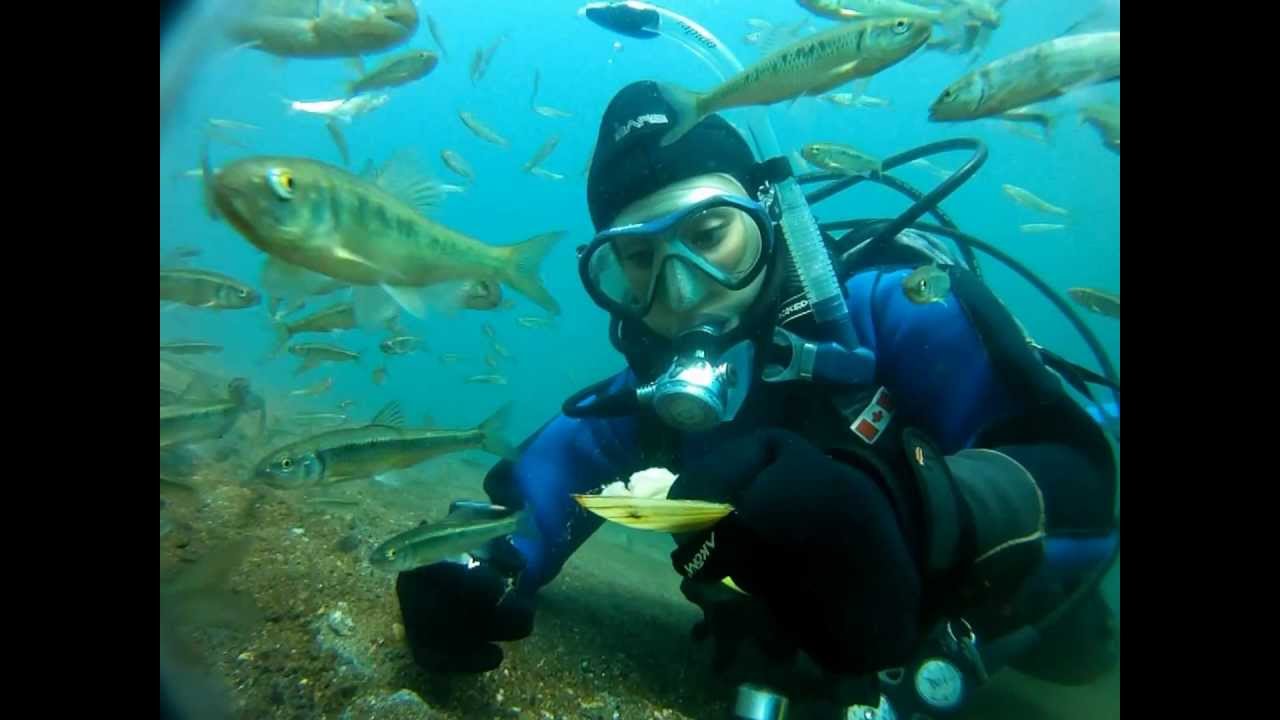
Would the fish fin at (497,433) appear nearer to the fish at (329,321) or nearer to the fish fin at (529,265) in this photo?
the fish fin at (529,265)

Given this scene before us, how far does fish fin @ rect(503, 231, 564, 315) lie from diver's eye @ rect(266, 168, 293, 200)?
Result: 92cm

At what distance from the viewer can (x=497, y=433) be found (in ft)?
11.4

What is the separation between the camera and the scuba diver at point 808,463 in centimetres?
169

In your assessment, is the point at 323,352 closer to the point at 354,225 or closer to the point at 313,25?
the point at 313,25

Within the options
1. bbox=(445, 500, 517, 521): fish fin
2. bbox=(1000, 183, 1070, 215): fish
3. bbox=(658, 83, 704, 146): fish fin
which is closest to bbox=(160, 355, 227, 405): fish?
bbox=(445, 500, 517, 521): fish fin

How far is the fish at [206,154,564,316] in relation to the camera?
1584 millimetres

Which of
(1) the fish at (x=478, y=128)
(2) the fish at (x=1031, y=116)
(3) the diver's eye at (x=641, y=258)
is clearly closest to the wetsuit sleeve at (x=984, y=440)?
(2) the fish at (x=1031, y=116)

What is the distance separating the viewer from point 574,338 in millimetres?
81250

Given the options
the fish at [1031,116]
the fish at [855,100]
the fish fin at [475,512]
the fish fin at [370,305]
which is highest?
the fish at [855,100]

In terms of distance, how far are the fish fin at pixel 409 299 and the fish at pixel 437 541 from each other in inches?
44.1

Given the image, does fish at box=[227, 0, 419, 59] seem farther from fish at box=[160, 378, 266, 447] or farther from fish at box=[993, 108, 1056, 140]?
fish at box=[993, 108, 1056, 140]
